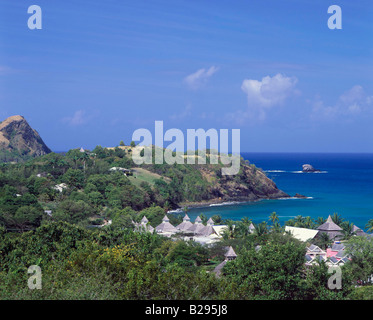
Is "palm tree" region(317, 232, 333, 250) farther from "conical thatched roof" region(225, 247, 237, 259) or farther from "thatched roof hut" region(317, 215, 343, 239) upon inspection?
"conical thatched roof" region(225, 247, 237, 259)

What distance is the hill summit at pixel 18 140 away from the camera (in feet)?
317

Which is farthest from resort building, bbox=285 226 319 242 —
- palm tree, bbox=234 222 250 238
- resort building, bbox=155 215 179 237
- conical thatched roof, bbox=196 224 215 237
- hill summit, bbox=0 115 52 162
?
hill summit, bbox=0 115 52 162

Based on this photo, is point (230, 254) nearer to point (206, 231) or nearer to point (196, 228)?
point (206, 231)

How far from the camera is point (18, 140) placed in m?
101

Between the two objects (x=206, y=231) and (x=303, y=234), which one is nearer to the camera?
(x=303, y=234)

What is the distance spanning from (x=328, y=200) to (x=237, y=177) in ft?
41.0

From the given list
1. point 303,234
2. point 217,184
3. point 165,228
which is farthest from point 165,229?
point 217,184

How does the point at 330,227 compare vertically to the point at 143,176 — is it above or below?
below

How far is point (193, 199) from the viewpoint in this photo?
5497 centimetres

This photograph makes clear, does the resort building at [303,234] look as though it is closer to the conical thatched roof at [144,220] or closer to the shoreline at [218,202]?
the conical thatched roof at [144,220]

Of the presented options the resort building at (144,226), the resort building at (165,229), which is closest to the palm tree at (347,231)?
the resort building at (165,229)

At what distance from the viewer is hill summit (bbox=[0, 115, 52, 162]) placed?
317ft

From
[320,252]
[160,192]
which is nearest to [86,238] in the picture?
[320,252]
